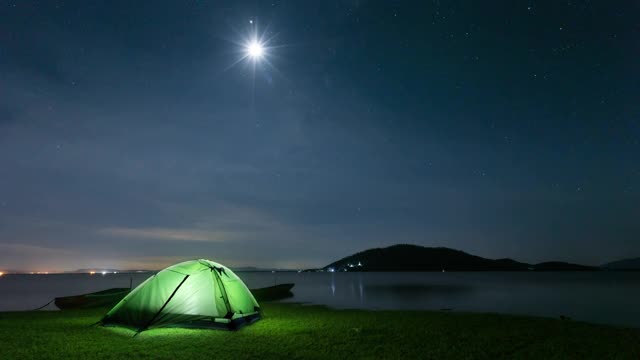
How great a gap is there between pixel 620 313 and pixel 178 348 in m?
33.0

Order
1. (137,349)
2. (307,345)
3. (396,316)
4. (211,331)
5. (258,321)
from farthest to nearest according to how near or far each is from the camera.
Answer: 1. (396,316)
2. (258,321)
3. (211,331)
4. (307,345)
5. (137,349)

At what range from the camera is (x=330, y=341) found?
12.6 metres

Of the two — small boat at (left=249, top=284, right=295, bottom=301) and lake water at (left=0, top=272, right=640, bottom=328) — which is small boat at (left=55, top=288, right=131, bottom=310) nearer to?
small boat at (left=249, top=284, right=295, bottom=301)

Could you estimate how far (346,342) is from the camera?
12469 millimetres

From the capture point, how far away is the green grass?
10.8 meters

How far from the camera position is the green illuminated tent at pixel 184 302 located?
14039mm

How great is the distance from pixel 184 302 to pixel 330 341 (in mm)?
5117

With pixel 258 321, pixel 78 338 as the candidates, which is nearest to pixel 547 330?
pixel 258 321

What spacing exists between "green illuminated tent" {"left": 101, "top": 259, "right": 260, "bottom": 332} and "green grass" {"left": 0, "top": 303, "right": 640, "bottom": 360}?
36 centimetres

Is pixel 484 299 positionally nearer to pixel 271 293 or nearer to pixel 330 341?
pixel 271 293

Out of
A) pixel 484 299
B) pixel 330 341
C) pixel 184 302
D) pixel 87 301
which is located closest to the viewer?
pixel 330 341

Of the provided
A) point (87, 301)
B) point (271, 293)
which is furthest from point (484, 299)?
point (87, 301)

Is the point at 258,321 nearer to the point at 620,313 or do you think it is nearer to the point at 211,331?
the point at 211,331

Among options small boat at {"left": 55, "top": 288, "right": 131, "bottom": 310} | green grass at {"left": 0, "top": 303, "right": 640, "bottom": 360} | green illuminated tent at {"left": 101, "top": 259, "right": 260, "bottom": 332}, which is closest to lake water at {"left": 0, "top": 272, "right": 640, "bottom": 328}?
green grass at {"left": 0, "top": 303, "right": 640, "bottom": 360}
